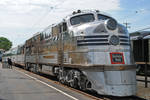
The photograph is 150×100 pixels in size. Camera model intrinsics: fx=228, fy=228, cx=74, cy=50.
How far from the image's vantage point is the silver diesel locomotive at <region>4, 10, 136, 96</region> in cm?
909

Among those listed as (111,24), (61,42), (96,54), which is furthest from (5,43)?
(96,54)

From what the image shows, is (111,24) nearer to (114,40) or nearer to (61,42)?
(114,40)

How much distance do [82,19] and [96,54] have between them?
102 inches

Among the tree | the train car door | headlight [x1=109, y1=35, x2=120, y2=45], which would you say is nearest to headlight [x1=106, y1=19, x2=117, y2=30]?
headlight [x1=109, y1=35, x2=120, y2=45]

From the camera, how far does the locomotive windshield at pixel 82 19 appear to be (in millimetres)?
11328

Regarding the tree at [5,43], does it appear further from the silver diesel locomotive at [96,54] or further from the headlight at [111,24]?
the headlight at [111,24]

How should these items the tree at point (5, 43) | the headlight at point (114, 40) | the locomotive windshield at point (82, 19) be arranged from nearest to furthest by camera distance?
the headlight at point (114, 40)
the locomotive windshield at point (82, 19)
the tree at point (5, 43)

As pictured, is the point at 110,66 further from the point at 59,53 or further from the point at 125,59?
the point at 59,53

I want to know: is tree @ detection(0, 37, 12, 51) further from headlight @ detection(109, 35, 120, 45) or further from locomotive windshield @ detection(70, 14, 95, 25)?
headlight @ detection(109, 35, 120, 45)

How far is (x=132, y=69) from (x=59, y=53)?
15.4 ft

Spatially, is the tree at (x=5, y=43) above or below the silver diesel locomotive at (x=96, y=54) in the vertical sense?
above

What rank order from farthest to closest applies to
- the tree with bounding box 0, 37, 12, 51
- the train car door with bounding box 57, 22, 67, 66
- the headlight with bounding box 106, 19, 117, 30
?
the tree with bounding box 0, 37, 12, 51
the train car door with bounding box 57, 22, 67, 66
the headlight with bounding box 106, 19, 117, 30

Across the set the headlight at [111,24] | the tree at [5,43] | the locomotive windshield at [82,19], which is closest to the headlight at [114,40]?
the headlight at [111,24]

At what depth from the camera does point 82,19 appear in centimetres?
1157
